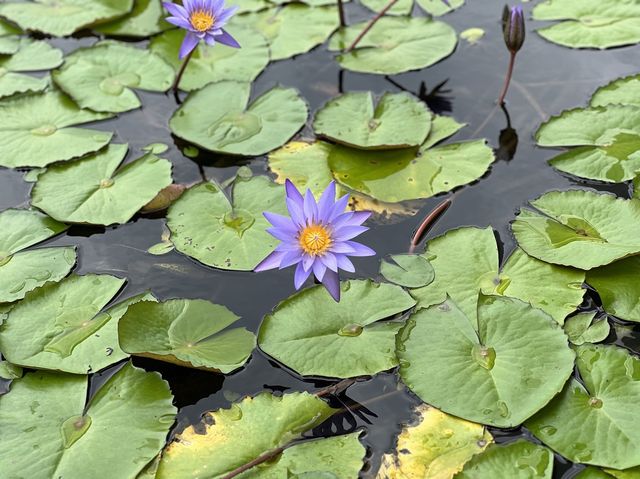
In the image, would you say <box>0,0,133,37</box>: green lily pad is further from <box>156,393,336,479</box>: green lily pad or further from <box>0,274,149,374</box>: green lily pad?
<box>156,393,336,479</box>: green lily pad

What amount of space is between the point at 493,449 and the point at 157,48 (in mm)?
3135

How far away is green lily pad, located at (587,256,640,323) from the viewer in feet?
8.98

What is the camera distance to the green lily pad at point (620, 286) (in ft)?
8.98

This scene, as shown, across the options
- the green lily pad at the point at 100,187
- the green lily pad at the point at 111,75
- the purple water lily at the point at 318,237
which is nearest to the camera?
the purple water lily at the point at 318,237

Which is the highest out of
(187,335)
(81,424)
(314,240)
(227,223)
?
(314,240)

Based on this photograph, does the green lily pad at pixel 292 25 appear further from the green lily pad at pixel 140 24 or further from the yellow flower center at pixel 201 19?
Answer: the yellow flower center at pixel 201 19

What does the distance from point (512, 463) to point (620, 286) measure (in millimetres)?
948

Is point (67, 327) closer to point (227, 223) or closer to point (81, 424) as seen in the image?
point (81, 424)

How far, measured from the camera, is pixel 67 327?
2.81 metres

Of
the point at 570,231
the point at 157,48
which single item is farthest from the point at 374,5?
the point at 570,231

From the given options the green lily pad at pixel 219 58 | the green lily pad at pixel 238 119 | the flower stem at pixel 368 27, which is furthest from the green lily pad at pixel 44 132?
the flower stem at pixel 368 27

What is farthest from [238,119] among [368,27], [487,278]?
[487,278]

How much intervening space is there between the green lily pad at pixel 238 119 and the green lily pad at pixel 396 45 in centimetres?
55

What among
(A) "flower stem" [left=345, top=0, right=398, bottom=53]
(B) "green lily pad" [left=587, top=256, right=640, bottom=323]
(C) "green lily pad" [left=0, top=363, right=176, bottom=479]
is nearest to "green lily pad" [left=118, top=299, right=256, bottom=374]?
(C) "green lily pad" [left=0, top=363, right=176, bottom=479]
